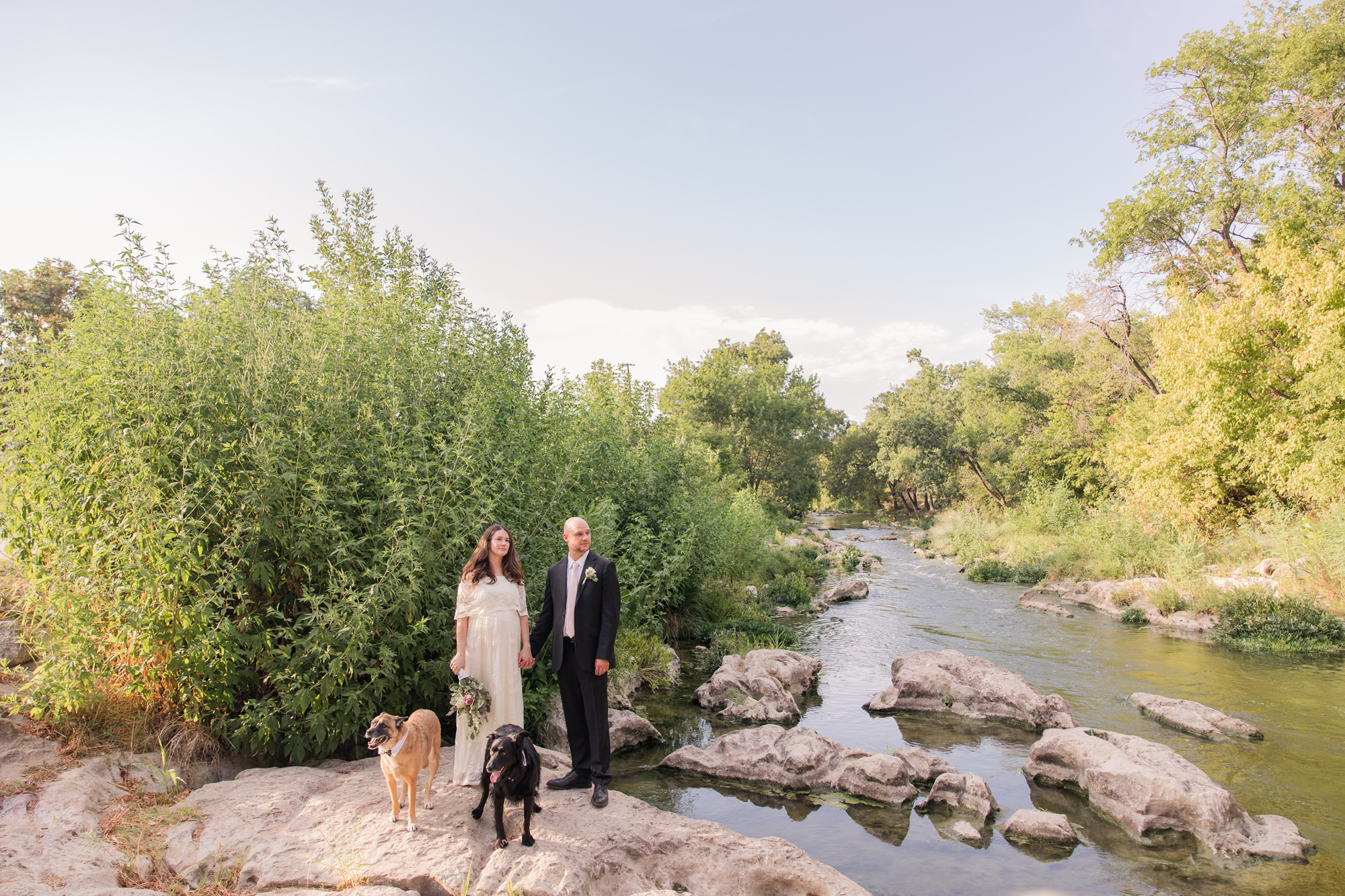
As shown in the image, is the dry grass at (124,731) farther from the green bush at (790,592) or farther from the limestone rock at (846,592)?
the limestone rock at (846,592)

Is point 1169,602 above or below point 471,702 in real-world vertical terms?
below

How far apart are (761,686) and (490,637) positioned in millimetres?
6555

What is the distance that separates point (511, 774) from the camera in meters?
4.90

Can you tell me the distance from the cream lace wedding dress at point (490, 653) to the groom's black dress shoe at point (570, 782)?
2.24 ft

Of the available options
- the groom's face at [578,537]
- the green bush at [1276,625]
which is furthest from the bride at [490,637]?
the green bush at [1276,625]

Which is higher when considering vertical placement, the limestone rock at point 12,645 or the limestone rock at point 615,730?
the limestone rock at point 12,645

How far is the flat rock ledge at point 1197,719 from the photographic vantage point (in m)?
9.56

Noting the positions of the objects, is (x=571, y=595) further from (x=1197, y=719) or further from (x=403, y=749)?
(x=1197, y=719)

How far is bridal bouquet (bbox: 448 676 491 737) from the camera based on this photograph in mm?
5641

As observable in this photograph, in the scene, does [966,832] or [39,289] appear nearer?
[966,832]

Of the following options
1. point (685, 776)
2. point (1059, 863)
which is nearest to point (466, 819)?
point (685, 776)

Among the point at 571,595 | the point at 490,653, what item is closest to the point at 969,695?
the point at 571,595

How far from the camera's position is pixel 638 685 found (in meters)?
11.5

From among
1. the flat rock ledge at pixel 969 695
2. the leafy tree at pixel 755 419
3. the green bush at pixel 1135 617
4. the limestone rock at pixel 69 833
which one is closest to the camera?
the limestone rock at pixel 69 833
